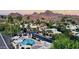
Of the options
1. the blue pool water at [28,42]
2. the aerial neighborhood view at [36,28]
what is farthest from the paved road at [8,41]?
the blue pool water at [28,42]

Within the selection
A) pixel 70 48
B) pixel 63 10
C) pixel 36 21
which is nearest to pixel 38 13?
pixel 36 21

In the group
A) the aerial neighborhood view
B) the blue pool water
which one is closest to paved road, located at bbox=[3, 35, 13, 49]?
the aerial neighborhood view

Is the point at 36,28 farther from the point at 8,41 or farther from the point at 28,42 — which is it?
the point at 8,41

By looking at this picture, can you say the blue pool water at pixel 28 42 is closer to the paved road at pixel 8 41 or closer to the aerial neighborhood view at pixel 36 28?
the aerial neighborhood view at pixel 36 28

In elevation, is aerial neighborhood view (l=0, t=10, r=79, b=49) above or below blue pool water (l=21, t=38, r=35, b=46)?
above

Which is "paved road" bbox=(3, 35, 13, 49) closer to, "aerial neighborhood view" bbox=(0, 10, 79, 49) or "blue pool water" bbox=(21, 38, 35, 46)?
"aerial neighborhood view" bbox=(0, 10, 79, 49)

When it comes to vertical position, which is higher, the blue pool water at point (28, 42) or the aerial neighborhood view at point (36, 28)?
the aerial neighborhood view at point (36, 28)

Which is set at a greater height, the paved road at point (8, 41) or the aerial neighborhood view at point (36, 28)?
the aerial neighborhood view at point (36, 28)

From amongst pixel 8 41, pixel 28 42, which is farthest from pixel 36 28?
pixel 8 41
